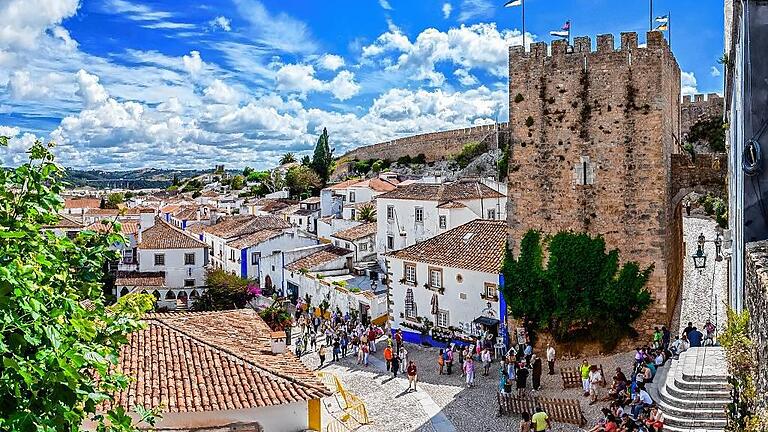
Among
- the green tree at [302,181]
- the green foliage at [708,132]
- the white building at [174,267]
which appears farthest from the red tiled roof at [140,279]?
the green tree at [302,181]

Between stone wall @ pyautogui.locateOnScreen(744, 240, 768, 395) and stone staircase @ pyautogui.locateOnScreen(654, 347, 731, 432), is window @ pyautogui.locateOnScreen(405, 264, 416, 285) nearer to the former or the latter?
stone staircase @ pyautogui.locateOnScreen(654, 347, 731, 432)

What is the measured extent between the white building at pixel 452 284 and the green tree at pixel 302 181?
52.4m

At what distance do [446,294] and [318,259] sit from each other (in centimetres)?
1415

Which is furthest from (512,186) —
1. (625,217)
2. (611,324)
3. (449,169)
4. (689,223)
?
(449,169)

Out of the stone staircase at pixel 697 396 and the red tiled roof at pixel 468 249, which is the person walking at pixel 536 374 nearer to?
the stone staircase at pixel 697 396

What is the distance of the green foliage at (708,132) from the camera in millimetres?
44438

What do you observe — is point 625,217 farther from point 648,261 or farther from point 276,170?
point 276,170

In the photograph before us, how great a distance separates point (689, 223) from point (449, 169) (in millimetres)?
42385

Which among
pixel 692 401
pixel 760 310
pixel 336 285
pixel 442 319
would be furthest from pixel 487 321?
pixel 760 310

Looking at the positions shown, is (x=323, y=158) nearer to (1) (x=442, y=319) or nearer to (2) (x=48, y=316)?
(1) (x=442, y=319)

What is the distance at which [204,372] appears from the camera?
12789 millimetres

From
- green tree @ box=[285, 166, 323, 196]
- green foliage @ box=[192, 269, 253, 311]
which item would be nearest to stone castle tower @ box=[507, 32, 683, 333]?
green foliage @ box=[192, 269, 253, 311]

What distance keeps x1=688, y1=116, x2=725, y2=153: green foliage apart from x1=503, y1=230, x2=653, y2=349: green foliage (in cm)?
2648

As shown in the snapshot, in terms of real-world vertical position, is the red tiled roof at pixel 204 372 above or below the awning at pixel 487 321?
above
